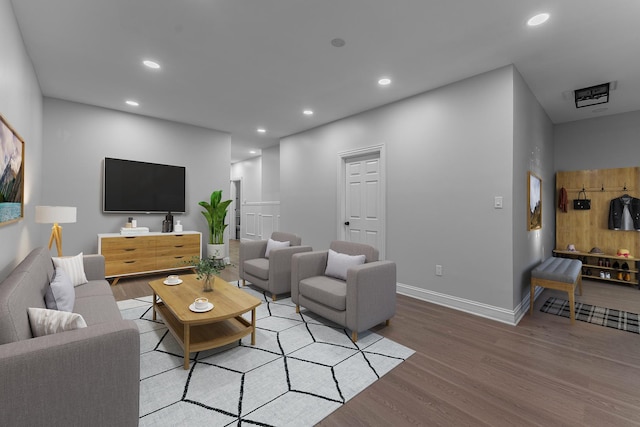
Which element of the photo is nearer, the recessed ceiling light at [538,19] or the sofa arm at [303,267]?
the recessed ceiling light at [538,19]

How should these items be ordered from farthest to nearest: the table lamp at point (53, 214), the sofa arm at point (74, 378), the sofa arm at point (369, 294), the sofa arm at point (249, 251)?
1. the sofa arm at point (249, 251)
2. the table lamp at point (53, 214)
3. the sofa arm at point (369, 294)
4. the sofa arm at point (74, 378)

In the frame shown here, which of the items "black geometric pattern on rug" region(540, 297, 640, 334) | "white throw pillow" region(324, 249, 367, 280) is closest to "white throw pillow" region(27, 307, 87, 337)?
"white throw pillow" region(324, 249, 367, 280)

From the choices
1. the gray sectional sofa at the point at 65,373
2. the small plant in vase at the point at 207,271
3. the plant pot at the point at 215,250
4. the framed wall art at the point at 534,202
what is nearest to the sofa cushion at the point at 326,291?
the small plant in vase at the point at 207,271

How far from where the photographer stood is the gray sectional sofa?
107cm

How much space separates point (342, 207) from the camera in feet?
15.8

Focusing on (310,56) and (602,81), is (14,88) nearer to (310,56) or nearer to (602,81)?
(310,56)

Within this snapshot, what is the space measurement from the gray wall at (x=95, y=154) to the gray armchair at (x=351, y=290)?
A: 3220 mm

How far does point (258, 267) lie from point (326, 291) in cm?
132

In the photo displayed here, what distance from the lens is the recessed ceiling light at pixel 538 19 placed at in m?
2.28

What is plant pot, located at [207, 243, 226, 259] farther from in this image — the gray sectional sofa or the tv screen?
the gray sectional sofa

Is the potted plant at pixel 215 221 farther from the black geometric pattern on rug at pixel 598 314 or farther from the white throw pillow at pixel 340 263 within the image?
the black geometric pattern on rug at pixel 598 314

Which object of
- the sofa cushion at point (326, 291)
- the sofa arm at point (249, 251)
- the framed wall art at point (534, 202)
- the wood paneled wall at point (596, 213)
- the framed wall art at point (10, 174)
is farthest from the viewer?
the wood paneled wall at point (596, 213)

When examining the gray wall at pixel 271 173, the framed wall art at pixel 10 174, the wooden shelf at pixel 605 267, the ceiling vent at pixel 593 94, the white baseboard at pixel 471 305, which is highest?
the ceiling vent at pixel 593 94

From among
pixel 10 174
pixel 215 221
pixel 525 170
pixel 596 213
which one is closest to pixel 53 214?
pixel 10 174
